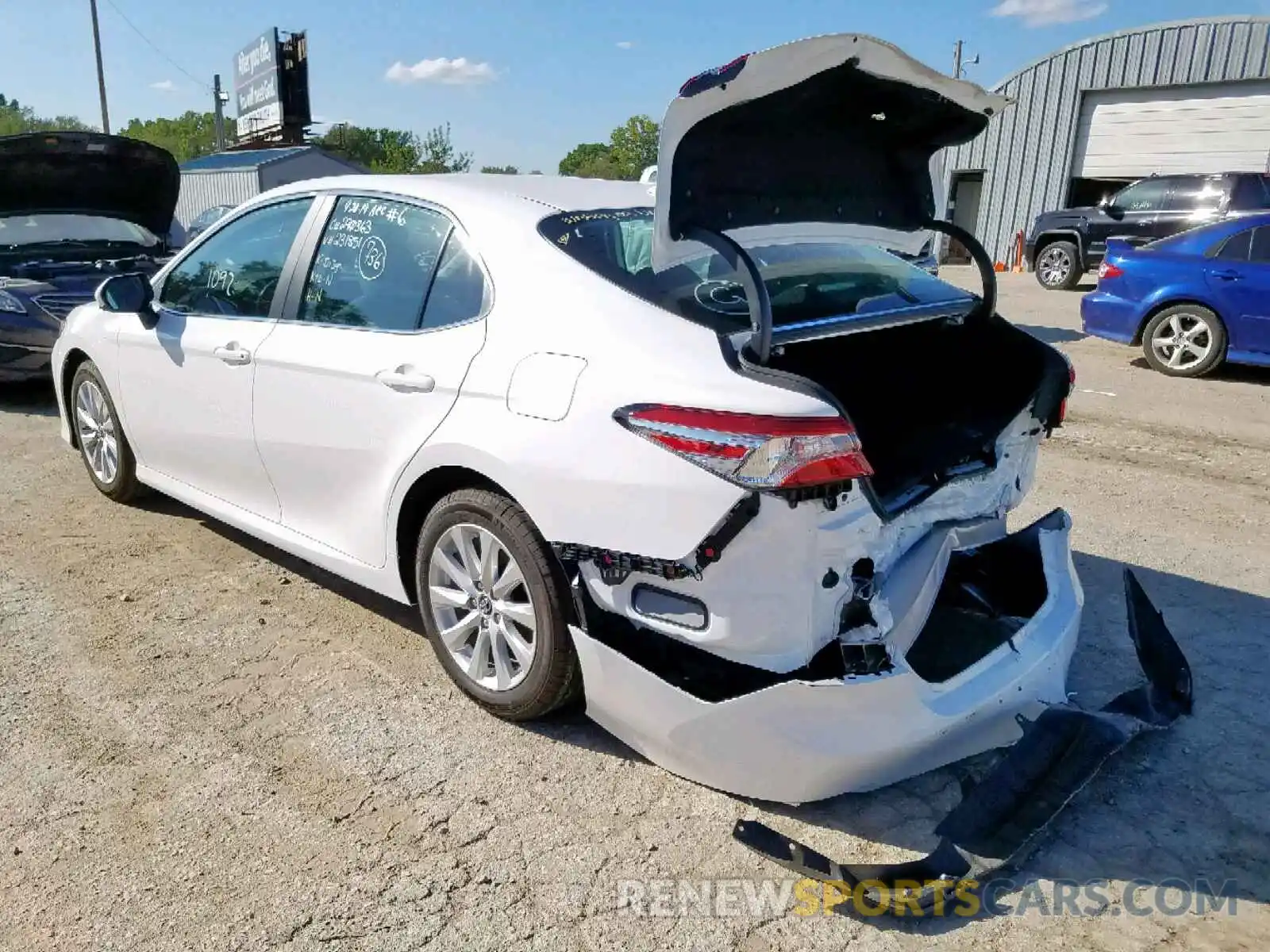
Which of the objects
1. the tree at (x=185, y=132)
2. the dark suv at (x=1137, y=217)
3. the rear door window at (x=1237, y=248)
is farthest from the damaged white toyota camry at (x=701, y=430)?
the tree at (x=185, y=132)

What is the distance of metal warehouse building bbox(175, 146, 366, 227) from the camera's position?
32.8 meters

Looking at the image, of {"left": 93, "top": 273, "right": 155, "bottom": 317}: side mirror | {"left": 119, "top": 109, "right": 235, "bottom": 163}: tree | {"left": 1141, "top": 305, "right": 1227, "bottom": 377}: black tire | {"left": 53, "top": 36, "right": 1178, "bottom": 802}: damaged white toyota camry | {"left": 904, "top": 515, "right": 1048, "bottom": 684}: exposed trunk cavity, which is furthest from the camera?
{"left": 119, "top": 109, "right": 235, "bottom": 163}: tree

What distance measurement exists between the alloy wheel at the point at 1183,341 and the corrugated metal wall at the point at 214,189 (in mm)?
29327

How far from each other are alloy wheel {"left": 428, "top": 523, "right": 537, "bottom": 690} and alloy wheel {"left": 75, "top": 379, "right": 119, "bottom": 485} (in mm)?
2644

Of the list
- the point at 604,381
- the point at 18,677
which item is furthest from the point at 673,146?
the point at 18,677

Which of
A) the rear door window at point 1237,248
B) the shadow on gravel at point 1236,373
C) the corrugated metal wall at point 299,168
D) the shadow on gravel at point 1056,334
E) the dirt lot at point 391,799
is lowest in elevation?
the dirt lot at point 391,799

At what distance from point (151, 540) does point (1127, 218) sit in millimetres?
16069

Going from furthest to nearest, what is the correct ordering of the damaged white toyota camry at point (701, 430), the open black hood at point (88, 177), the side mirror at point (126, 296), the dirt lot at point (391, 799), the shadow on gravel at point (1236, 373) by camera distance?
the shadow on gravel at point (1236, 373), the open black hood at point (88, 177), the side mirror at point (126, 296), the damaged white toyota camry at point (701, 430), the dirt lot at point (391, 799)

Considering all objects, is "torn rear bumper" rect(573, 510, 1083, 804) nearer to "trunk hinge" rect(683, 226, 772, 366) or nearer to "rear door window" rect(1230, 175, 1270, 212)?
"trunk hinge" rect(683, 226, 772, 366)

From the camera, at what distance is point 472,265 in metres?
2.98

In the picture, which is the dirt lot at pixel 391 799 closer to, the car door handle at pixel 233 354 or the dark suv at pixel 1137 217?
the car door handle at pixel 233 354

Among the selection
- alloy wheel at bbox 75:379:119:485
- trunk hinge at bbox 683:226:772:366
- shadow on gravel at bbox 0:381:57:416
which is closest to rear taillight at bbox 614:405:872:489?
trunk hinge at bbox 683:226:772:366

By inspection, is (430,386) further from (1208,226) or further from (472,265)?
(1208,226)

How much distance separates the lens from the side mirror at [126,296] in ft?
13.7
